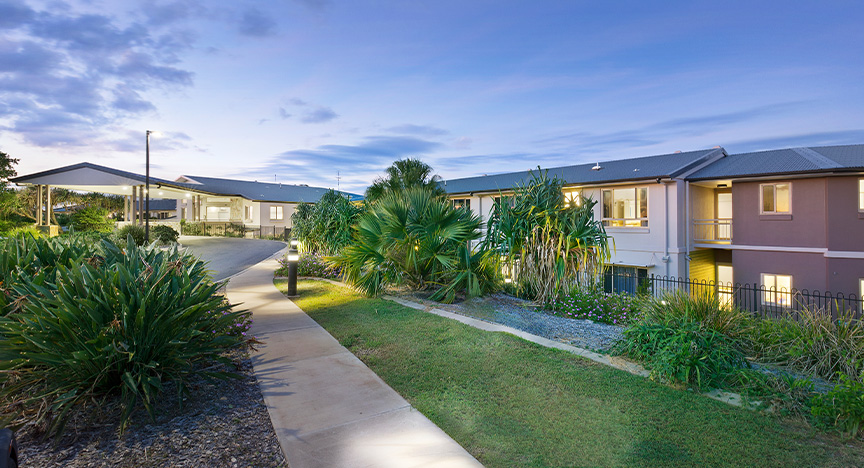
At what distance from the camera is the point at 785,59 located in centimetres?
1466

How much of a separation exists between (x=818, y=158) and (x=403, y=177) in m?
16.0

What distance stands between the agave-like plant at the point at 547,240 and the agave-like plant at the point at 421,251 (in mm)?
559

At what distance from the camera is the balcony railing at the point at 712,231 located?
18125 mm

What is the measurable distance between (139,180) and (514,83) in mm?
20617

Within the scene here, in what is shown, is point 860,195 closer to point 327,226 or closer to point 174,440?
point 327,226

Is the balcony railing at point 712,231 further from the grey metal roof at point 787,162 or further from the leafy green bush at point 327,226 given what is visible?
the leafy green bush at point 327,226

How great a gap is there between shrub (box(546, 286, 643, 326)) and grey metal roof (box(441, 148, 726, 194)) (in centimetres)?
668

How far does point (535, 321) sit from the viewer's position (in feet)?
25.1

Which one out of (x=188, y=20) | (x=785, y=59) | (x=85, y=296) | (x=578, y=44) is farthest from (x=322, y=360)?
(x=785, y=59)

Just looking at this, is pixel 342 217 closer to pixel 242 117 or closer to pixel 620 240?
pixel 242 117

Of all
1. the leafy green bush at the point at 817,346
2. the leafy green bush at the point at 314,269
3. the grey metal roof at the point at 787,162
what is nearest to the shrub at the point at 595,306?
the leafy green bush at the point at 817,346

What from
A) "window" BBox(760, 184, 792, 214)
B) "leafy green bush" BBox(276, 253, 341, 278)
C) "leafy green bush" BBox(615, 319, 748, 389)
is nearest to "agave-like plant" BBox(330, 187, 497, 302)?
"leafy green bush" BBox(276, 253, 341, 278)

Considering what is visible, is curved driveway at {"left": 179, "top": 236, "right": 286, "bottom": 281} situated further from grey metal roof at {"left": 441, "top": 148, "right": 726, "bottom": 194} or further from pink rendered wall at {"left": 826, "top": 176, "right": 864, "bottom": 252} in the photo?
pink rendered wall at {"left": 826, "top": 176, "right": 864, "bottom": 252}

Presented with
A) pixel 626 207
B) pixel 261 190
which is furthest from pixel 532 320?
pixel 261 190
